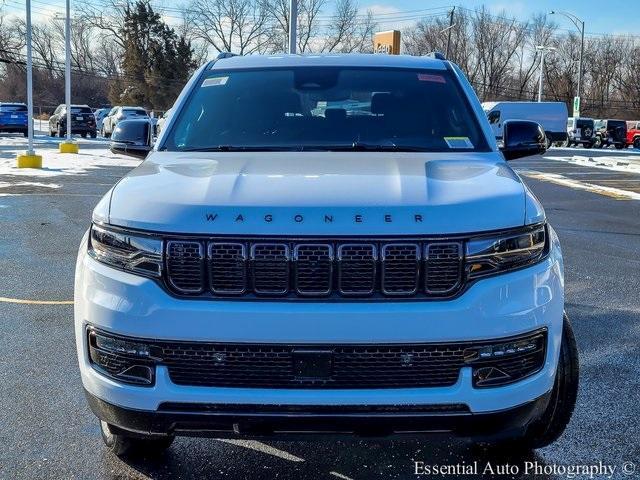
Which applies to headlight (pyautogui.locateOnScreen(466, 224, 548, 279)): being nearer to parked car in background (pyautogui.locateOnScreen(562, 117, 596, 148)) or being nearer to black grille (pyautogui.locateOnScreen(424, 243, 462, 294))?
black grille (pyautogui.locateOnScreen(424, 243, 462, 294))

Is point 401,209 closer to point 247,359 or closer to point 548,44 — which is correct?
point 247,359

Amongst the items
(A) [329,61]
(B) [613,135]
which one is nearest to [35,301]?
(A) [329,61]

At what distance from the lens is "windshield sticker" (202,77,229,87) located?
4.30 metres

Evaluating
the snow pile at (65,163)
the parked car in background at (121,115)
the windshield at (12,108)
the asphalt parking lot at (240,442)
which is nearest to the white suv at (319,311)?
the asphalt parking lot at (240,442)

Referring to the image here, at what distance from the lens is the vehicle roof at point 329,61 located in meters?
4.44

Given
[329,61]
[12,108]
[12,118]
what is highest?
[12,108]

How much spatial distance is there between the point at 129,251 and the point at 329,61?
2281mm

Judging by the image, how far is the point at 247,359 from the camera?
255 centimetres

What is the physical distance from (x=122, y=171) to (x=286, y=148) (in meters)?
16.4

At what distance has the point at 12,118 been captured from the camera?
37.9 meters

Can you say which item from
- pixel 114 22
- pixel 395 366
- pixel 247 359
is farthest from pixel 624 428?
pixel 114 22

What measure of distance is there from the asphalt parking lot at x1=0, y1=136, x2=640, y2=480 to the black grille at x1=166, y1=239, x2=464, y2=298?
102cm

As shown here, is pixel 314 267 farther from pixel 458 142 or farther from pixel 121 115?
pixel 121 115

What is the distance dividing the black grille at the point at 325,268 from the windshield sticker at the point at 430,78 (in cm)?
200
